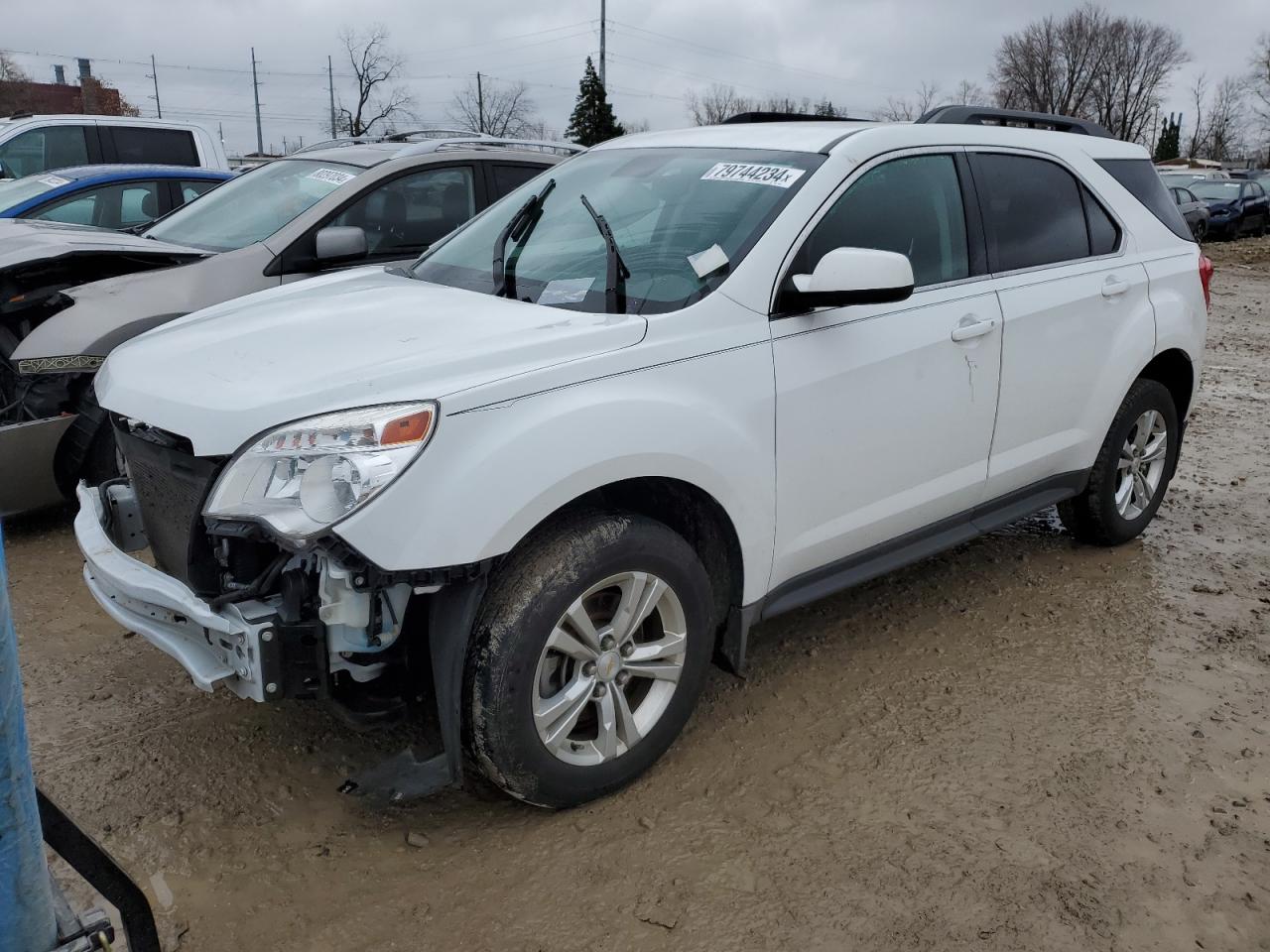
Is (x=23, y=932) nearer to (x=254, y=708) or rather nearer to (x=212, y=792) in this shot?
(x=212, y=792)

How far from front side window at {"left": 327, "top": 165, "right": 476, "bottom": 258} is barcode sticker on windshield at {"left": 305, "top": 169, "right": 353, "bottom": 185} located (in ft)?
0.84

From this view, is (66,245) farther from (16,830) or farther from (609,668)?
(16,830)

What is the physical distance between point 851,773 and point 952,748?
1.22 ft

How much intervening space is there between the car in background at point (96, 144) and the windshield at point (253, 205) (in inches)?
187

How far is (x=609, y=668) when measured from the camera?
110 inches

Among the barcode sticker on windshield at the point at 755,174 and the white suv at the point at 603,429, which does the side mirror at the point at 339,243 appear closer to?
the white suv at the point at 603,429

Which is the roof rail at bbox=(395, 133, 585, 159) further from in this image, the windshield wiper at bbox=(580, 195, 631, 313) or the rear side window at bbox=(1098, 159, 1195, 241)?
the rear side window at bbox=(1098, 159, 1195, 241)

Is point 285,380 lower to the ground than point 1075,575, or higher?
higher

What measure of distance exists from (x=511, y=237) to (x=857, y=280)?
4.23 feet

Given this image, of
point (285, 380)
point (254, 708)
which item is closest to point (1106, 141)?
point (285, 380)

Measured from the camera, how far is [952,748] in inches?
127

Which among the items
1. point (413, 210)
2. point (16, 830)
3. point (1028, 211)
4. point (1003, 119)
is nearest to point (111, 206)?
point (413, 210)

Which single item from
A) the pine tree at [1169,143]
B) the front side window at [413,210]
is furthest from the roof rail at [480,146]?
the pine tree at [1169,143]

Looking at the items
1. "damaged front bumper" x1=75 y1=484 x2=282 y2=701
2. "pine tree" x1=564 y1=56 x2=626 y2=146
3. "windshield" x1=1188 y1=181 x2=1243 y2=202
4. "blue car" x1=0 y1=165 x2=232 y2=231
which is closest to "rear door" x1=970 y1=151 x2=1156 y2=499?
"damaged front bumper" x1=75 y1=484 x2=282 y2=701
